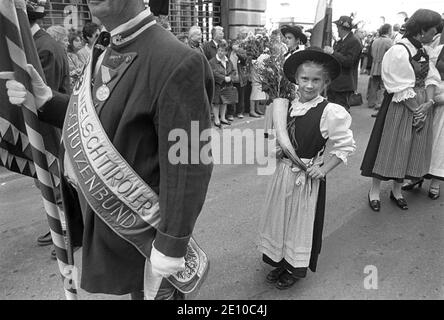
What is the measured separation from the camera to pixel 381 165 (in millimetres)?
3904

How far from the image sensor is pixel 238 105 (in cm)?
853

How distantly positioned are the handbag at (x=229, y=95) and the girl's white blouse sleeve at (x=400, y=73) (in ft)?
Answer: 13.8

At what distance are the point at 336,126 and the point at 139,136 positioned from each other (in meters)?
1.46

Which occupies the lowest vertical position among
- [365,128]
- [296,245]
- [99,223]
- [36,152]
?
[365,128]

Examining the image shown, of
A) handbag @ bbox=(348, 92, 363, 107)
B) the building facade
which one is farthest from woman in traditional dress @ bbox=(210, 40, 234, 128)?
handbag @ bbox=(348, 92, 363, 107)

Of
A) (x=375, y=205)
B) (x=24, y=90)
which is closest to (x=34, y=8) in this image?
(x=24, y=90)

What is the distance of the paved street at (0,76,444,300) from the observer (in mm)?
2723

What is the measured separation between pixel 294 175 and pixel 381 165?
1.72 metres

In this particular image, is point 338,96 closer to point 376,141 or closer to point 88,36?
point 376,141

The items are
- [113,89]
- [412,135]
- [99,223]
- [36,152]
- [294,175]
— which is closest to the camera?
[113,89]

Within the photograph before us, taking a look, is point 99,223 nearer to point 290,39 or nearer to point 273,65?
point 273,65

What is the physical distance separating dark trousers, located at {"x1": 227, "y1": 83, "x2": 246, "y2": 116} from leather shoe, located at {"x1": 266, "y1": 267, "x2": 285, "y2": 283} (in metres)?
5.71

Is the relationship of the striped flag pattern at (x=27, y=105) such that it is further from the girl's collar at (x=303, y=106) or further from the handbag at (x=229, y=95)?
the handbag at (x=229, y=95)
